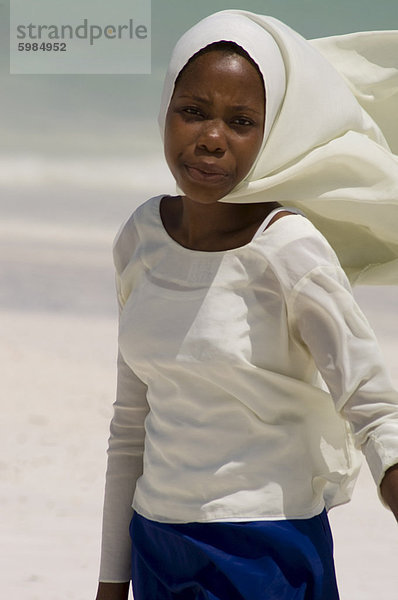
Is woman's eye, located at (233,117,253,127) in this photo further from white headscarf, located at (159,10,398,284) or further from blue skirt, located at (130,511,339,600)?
blue skirt, located at (130,511,339,600)

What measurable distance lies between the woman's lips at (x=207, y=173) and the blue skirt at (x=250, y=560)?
381 millimetres

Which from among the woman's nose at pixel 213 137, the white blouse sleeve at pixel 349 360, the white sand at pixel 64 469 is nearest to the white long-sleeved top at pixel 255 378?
the white blouse sleeve at pixel 349 360

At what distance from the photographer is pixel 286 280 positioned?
121 centimetres

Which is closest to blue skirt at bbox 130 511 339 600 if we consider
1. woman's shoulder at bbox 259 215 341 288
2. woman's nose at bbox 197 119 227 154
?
woman's shoulder at bbox 259 215 341 288

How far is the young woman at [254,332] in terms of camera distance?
121cm

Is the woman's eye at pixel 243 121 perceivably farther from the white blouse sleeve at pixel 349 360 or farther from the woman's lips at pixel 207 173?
the white blouse sleeve at pixel 349 360

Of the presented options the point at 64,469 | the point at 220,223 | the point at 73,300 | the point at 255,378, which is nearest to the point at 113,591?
the point at 255,378

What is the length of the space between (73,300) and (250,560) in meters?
7.60

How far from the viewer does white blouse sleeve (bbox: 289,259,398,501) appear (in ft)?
3.82

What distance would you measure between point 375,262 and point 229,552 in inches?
16.2

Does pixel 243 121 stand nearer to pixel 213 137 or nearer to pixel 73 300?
pixel 213 137

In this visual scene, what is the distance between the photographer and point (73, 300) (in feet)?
28.8

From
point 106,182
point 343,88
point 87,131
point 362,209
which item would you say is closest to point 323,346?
point 362,209

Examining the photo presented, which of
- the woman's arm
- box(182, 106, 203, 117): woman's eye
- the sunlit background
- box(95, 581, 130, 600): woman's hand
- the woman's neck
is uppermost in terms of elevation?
box(182, 106, 203, 117): woman's eye
